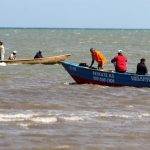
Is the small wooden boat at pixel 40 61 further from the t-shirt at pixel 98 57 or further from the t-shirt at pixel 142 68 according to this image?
the t-shirt at pixel 142 68

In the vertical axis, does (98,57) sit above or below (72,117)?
above

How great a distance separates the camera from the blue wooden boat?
65.0 ft

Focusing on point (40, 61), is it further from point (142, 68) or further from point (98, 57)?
point (142, 68)

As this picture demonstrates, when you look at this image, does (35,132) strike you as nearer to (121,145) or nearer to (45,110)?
(121,145)

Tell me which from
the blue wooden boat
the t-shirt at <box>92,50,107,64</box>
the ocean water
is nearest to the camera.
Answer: the ocean water

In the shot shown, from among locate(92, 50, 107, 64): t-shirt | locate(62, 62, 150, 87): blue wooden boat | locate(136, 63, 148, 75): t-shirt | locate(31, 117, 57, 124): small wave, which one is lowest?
locate(31, 117, 57, 124): small wave

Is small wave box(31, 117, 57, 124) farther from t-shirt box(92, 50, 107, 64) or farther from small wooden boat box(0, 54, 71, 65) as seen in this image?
small wooden boat box(0, 54, 71, 65)

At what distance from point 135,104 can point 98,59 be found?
15.6ft

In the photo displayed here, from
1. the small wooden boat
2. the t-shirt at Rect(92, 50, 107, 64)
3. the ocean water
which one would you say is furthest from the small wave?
the small wooden boat

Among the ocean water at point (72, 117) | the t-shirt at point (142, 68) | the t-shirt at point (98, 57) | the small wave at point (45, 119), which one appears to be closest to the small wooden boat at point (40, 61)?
the ocean water at point (72, 117)

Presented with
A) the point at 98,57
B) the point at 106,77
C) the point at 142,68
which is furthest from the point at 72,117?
the point at 98,57

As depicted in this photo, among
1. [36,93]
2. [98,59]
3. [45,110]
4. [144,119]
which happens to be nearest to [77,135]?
[144,119]

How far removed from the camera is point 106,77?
20312 mm

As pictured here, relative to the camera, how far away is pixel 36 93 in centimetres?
1870
